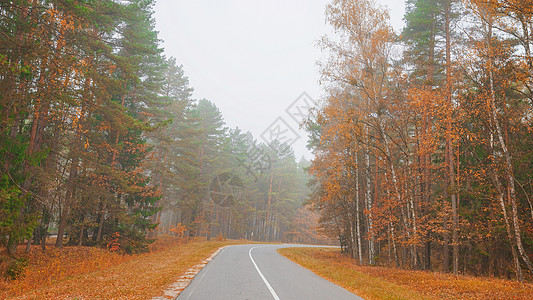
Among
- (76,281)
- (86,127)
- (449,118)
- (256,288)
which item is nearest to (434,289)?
(256,288)

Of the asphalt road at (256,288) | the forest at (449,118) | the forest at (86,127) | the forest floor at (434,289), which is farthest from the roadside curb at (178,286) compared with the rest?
the forest at (449,118)

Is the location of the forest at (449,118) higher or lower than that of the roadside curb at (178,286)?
higher

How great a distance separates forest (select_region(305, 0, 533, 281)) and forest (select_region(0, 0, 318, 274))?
11169mm

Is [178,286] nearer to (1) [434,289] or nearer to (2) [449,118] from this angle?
(1) [434,289]

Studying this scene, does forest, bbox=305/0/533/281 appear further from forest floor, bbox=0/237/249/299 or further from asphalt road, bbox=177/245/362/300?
forest floor, bbox=0/237/249/299

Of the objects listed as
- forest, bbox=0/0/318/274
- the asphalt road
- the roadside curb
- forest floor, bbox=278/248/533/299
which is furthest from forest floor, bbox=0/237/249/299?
forest floor, bbox=278/248/533/299

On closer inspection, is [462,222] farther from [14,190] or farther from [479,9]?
[14,190]

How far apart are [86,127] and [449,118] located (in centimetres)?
1867

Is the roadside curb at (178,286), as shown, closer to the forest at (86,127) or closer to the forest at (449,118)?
the forest at (86,127)

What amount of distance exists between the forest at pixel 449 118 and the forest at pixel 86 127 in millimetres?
11169

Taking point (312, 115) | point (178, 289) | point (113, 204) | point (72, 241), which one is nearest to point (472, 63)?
point (312, 115)

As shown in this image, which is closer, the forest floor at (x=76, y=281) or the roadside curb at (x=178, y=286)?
the roadside curb at (x=178, y=286)

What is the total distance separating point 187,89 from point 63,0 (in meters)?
27.8

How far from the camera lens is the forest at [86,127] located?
916 centimetres
